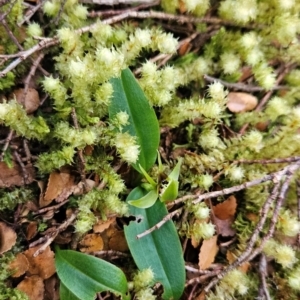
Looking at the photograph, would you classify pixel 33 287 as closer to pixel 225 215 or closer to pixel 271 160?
pixel 225 215

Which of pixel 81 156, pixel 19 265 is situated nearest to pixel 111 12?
pixel 81 156

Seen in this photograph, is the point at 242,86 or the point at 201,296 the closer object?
the point at 201,296

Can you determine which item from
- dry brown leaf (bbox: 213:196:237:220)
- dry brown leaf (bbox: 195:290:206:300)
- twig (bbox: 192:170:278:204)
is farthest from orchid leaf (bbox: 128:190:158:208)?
dry brown leaf (bbox: 195:290:206:300)

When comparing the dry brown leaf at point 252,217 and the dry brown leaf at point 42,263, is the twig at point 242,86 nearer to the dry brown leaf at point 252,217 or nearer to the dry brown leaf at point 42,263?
the dry brown leaf at point 252,217

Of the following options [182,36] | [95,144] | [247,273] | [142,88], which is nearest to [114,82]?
[142,88]

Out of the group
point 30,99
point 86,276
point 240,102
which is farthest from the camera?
point 240,102

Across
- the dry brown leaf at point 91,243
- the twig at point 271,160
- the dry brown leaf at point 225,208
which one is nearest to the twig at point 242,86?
the twig at point 271,160

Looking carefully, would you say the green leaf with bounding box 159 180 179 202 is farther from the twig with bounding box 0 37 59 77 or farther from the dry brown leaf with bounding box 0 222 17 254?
the twig with bounding box 0 37 59 77
